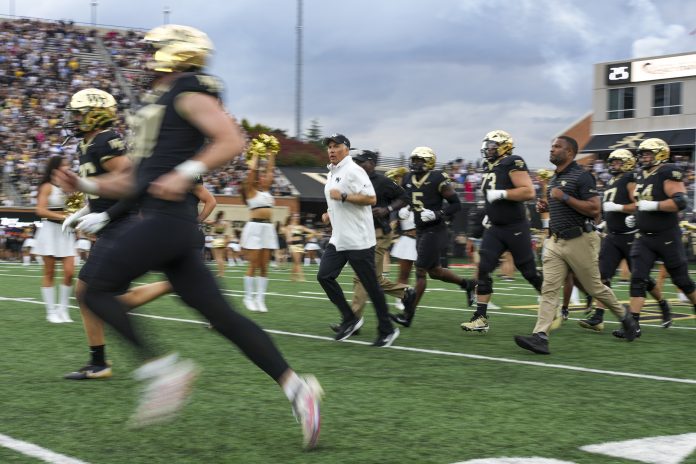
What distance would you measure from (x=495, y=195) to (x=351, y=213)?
1.46 meters

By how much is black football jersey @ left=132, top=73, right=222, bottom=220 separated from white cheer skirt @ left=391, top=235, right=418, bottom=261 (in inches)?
255

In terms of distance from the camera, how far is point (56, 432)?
4.49m

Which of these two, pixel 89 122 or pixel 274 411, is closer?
pixel 274 411

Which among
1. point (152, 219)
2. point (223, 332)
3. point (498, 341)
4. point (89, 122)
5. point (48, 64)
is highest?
point (48, 64)

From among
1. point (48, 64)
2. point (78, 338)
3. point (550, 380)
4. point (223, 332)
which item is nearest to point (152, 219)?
point (223, 332)

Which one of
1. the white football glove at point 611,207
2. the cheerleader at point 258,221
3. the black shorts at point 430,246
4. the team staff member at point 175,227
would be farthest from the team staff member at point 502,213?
the team staff member at point 175,227

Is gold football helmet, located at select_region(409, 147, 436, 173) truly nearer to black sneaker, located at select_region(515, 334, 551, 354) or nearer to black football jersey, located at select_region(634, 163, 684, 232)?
black football jersey, located at select_region(634, 163, 684, 232)

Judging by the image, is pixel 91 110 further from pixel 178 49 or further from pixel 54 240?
pixel 54 240

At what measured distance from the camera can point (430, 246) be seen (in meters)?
9.78

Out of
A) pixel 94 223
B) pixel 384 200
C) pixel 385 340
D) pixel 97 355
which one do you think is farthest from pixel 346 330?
pixel 94 223

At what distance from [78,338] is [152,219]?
15.2 ft

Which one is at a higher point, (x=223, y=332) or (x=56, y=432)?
(x=223, y=332)

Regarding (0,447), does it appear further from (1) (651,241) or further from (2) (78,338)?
(1) (651,241)

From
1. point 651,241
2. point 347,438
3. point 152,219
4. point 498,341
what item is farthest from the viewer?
point 651,241
